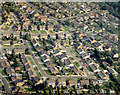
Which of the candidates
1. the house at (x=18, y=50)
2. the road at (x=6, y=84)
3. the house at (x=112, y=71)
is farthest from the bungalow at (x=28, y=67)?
the house at (x=112, y=71)

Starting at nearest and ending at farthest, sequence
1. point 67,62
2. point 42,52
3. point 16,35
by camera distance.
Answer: point 67,62
point 42,52
point 16,35

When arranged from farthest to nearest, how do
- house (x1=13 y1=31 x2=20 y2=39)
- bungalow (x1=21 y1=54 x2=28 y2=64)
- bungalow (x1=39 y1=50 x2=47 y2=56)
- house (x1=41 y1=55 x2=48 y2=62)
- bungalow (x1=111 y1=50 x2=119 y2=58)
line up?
A: house (x1=13 y1=31 x2=20 y2=39)
bungalow (x1=111 y1=50 x2=119 y2=58)
bungalow (x1=39 y1=50 x2=47 y2=56)
house (x1=41 y1=55 x2=48 y2=62)
bungalow (x1=21 y1=54 x2=28 y2=64)

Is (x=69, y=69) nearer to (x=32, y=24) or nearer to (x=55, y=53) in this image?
(x=55, y=53)

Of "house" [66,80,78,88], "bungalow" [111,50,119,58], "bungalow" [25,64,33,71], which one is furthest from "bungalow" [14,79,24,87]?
"bungalow" [111,50,119,58]

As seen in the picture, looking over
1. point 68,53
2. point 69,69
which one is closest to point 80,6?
point 68,53

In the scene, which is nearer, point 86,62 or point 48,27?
point 86,62

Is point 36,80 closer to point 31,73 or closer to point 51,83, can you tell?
point 31,73

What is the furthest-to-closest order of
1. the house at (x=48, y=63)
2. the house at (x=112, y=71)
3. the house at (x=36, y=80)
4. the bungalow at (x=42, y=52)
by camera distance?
the bungalow at (x=42, y=52) < the house at (x=112, y=71) < the house at (x=48, y=63) < the house at (x=36, y=80)

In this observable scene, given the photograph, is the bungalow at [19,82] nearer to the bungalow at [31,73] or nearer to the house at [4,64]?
the bungalow at [31,73]

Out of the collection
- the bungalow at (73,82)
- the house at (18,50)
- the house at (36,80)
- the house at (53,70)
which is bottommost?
the bungalow at (73,82)

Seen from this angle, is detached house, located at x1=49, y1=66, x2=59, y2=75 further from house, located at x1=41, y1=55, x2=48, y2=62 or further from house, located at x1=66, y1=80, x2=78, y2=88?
house, located at x1=66, y1=80, x2=78, y2=88

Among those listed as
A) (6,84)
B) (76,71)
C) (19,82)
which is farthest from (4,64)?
(76,71)
